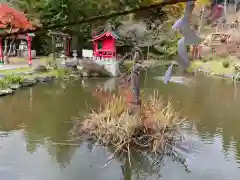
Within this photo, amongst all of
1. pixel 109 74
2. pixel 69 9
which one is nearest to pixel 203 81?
pixel 109 74

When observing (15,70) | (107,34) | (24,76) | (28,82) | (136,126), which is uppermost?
(107,34)

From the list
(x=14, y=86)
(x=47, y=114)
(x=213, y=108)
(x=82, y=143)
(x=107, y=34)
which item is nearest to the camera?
(x=82, y=143)

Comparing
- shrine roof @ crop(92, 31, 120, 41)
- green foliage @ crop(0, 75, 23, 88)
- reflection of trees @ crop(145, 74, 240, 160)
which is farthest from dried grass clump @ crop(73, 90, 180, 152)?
shrine roof @ crop(92, 31, 120, 41)

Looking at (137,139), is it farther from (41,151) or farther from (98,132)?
(41,151)

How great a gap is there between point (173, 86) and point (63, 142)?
3.81 m

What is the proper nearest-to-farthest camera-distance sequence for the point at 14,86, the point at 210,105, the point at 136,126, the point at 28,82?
1. the point at 136,126
2. the point at 210,105
3. the point at 14,86
4. the point at 28,82

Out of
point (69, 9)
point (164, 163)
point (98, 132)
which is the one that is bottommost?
point (164, 163)

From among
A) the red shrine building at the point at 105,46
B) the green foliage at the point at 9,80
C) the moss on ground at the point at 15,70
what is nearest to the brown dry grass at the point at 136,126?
the green foliage at the point at 9,80

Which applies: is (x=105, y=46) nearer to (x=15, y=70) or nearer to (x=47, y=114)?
(x=15, y=70)

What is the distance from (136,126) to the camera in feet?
11.4

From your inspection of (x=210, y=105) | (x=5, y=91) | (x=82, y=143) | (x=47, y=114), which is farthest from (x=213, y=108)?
(x=5, y=91)

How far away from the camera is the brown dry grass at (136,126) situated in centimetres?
345

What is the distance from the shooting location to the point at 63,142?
401 centimetres

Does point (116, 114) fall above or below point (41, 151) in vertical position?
above
